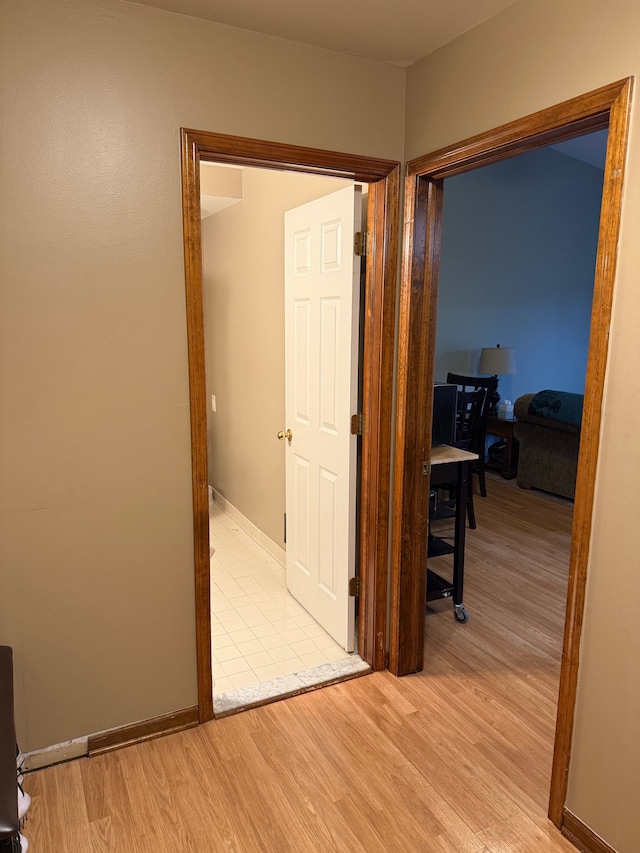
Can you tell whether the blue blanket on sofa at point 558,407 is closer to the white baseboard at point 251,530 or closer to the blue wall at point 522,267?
the blue wall at point 522,267

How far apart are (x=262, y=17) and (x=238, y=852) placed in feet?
8.16

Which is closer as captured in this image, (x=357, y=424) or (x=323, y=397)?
(x=357, y=424)

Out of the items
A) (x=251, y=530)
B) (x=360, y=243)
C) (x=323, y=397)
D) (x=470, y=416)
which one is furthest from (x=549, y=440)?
(x=360, y=243)

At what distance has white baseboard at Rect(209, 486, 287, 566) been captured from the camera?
3.69m

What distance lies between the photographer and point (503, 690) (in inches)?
99.6

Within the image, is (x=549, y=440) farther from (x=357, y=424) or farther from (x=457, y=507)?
(x=357, y=424)

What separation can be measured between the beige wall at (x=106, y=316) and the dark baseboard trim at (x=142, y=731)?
0.04 metres

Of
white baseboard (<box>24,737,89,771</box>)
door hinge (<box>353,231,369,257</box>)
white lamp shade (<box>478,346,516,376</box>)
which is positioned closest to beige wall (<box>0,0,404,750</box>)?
white baseboard (<box>24,737,89,771</box>)

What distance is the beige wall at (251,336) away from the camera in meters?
3.36

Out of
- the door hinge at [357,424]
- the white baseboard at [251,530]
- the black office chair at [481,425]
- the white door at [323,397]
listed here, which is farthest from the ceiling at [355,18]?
the black office chair at [481,425]

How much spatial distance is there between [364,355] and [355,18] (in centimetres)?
116

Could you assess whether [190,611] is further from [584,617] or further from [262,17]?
[262,17]

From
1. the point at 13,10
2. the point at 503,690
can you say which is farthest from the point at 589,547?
the point at 13,10

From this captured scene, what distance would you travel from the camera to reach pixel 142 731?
7.15 ft
